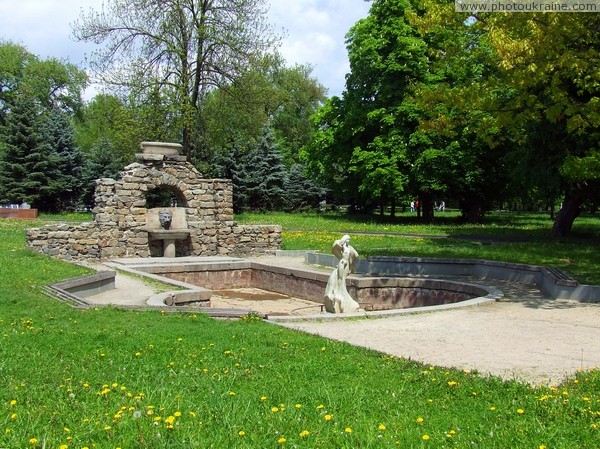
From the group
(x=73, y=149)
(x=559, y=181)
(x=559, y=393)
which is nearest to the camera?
(x=559, y=393)

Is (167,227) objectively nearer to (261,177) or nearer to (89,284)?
(89,284)

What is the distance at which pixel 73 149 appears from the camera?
4622 cm

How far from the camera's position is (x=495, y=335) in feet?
29.2

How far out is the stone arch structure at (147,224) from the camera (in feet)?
64.5

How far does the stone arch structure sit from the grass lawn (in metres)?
11.8

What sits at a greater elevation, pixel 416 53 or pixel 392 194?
pixel 416 53

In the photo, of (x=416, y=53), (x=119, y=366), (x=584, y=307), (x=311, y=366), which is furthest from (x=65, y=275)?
(x=416, y=53)

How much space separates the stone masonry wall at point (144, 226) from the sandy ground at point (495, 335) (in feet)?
24.7

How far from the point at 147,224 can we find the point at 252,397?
16.3 metres

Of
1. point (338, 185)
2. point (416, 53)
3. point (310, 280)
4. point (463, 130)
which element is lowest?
point (310, 280)

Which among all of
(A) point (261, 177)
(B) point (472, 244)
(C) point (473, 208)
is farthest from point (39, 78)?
(B) point (472, 244)

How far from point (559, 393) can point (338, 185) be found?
3699 centimetres

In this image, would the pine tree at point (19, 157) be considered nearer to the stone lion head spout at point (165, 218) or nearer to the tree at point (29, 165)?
the tree at point (29, 165)

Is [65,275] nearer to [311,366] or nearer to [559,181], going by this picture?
[311,366]
